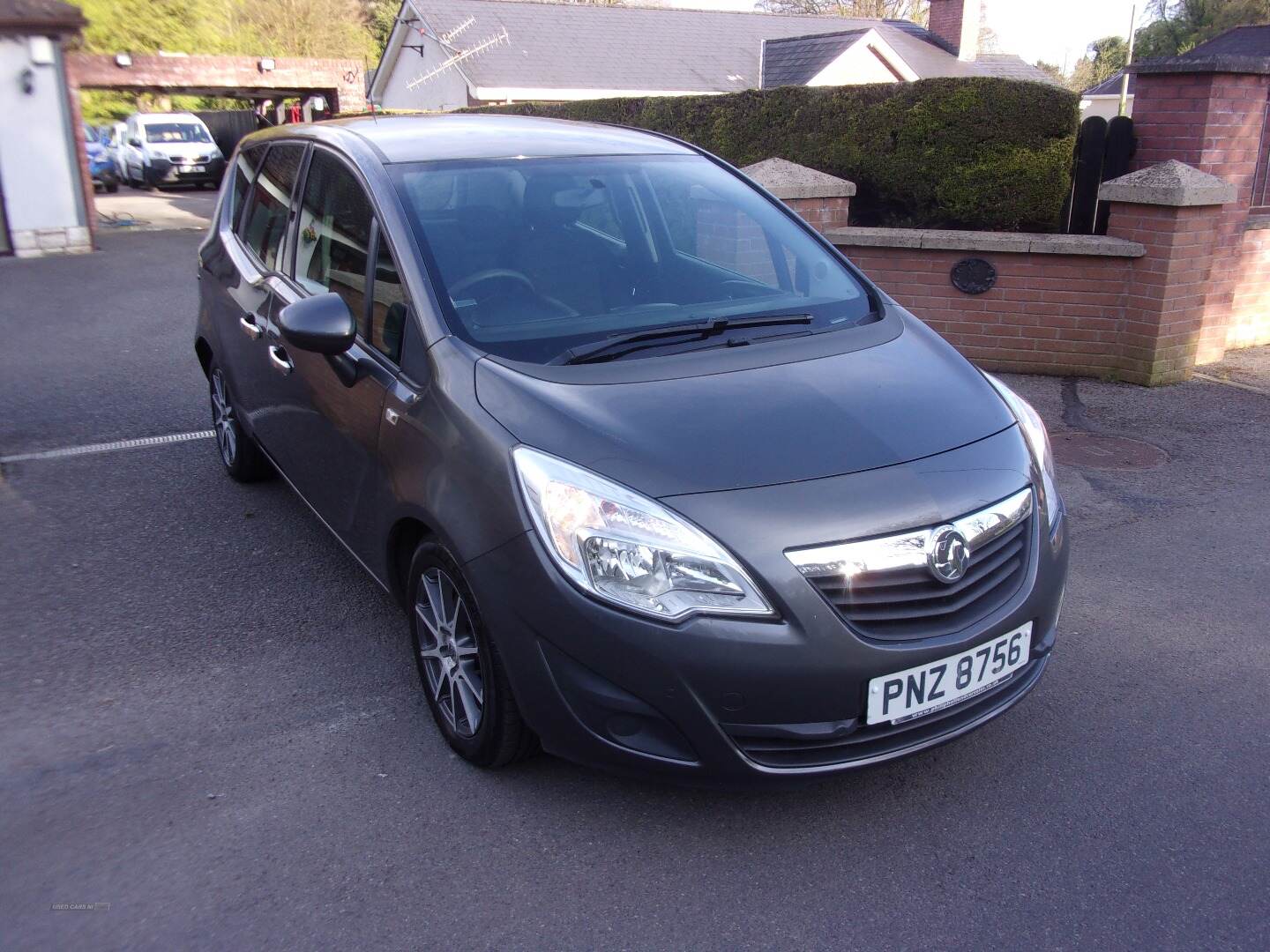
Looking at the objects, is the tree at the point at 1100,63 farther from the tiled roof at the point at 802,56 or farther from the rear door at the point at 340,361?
the rear door at the point at 340,361

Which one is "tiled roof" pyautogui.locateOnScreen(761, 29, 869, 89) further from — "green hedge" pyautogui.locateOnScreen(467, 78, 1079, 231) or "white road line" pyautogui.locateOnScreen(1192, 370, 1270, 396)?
"white road line" pyautogui.locateOnScreen(1192, 370, 1270, 396)

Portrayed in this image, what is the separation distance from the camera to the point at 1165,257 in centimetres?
699

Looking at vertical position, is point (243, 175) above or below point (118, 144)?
above

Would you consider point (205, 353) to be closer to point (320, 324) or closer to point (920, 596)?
point (320, 324)

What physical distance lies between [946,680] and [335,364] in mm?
2168

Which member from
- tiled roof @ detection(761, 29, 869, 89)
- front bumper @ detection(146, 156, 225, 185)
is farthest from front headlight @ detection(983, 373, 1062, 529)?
front bumper @ detection(146, 156, 225, 185)

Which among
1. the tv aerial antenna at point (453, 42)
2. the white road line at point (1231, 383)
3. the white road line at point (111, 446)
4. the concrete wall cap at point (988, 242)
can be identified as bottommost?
the white road line at point (111, 446)

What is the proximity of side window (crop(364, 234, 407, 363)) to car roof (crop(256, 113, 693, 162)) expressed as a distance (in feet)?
1.50

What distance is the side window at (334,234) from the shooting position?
3715 mm

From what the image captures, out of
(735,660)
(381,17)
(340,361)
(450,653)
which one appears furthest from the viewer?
(381,17)

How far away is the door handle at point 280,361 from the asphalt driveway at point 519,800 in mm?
885

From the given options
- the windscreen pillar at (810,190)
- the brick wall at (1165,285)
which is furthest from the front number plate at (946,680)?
the windscreen pillar at (810,190)

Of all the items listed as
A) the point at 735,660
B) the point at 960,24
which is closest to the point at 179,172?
the point at 960,24

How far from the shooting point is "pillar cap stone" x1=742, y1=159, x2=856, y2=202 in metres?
7.85
